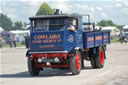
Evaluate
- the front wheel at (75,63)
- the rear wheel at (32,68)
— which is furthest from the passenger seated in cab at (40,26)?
the front wheel at (75,63)

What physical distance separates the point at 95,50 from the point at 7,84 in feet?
20.0

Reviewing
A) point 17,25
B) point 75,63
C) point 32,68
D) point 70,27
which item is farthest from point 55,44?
point 17,25

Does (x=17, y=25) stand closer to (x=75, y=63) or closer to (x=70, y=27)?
(x=70, y=27)

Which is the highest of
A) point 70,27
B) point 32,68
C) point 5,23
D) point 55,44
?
point 5,23

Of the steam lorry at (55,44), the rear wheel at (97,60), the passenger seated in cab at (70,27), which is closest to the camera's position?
the steam lorry at (55,44)

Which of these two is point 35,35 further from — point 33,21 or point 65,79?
point 65,79

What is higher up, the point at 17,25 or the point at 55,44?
the point at 17,25

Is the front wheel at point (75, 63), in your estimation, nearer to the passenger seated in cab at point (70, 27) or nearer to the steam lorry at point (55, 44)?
the steam lorry at point (55, 44)

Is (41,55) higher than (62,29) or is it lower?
lower

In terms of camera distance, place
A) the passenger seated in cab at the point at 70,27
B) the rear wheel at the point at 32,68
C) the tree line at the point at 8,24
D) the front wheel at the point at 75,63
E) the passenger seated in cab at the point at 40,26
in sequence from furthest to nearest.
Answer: the tree line at the point at 8,24 → the passenger seated in cab at the point at 40,26 → the rear wheel at the point at 32,68 → the passenger seated in cab at the point at 70,27 → the front wheel at the point at 75,63

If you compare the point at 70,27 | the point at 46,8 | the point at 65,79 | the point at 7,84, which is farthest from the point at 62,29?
the point at 46,8

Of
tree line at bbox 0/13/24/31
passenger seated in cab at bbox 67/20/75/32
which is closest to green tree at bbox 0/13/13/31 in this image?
tree line at bbox 0/13/24/31

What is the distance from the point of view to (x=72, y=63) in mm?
14695

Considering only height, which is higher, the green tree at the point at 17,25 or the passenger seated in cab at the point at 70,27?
the green tree at the point at 17,25
